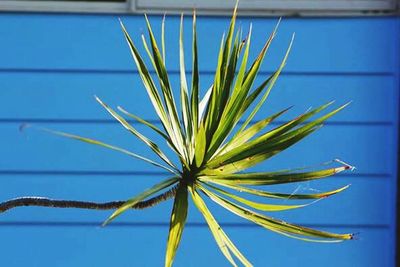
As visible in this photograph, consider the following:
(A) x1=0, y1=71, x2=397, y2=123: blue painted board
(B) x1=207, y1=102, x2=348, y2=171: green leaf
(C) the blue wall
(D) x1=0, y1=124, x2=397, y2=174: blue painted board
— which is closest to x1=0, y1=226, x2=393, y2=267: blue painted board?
(C) the blue wall

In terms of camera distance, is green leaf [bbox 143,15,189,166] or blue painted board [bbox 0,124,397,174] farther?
blue painted board [bbox 0,124,397,174]

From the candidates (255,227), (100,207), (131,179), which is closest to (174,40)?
(131,179)

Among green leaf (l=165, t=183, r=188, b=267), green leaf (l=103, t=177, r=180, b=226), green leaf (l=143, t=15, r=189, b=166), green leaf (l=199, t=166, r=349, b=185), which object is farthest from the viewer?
green leaf (l=143, t=15, r=189, b=166)

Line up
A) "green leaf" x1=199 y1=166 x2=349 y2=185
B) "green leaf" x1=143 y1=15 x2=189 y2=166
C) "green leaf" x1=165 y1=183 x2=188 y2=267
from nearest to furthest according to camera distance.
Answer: "green leaf" x1=165 y1=183 x2=188 y2=267, "green leaf" x1=199 y1=166 x2=349 y2=185, "green leaf" x1=143 y1=15 x2=189 y2=166

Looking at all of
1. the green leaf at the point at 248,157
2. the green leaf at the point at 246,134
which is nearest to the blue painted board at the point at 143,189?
the green leaf at the point at 246,134

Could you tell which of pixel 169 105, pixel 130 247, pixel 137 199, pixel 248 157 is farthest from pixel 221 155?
pixel 130 247

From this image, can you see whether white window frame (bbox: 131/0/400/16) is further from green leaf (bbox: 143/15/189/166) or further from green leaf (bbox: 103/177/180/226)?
green leaf (bbox: 103/177/180/226)

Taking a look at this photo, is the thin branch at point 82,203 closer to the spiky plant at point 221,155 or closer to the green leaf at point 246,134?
the spiky plant at point 221,155

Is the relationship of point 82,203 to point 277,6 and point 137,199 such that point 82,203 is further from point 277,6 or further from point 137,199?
point 277,6
